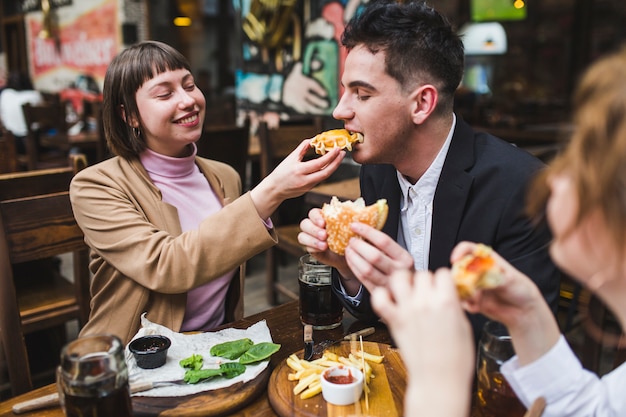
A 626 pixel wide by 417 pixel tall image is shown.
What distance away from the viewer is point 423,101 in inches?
75.2

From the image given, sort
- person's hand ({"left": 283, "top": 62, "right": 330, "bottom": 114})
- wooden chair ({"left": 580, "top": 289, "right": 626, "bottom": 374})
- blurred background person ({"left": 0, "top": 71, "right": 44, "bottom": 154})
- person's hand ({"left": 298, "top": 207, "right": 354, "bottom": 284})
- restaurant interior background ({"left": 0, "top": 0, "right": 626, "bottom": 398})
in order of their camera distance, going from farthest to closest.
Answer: blurred background person ({"left": 0, "top": 71, "right": 44, "bottom": 154}), restaurant interior background ({"left": 0, "top": 0, "right": 626, "bottom": 398}), person's hand ({"left": 283, "top": 62, "right": 330, "bottom": 114}), wooden chair ({"left": 580, "top": 289, "right": 626, "bottom": 374}), person's hand ({"left": 298, "top": 207, "right": 354, "bottom": 284})

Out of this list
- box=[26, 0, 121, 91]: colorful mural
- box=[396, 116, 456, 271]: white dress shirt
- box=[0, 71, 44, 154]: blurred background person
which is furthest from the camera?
box=[26, 0, 121, 91]: colorful mural

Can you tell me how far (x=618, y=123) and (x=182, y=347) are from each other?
1200 millimetres

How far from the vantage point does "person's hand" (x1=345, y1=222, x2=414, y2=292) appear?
1.28 m

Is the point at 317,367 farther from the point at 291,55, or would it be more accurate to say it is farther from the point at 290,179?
the point at 291,55

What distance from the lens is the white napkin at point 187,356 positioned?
4.32 ft

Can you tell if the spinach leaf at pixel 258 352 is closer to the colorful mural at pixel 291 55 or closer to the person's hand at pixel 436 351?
the person's hand at pixel 436 351

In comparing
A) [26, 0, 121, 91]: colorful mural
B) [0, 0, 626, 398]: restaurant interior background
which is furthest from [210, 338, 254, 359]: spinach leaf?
[26, 0, 121, 91]: colorful mural

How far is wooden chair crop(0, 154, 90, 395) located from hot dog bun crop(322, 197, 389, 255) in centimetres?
114

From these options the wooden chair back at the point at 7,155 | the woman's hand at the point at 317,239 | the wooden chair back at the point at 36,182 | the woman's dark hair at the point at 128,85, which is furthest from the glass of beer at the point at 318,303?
the wooden chair back at the point at 7,155

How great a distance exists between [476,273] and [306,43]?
18.6 ft

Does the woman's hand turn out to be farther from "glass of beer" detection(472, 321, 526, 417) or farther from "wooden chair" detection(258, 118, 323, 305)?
"wooden chair" detection(258, 118, 323, 305)

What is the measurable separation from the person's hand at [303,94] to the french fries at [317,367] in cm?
477

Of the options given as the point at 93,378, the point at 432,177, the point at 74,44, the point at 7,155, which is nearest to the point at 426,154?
the point at 432,177
